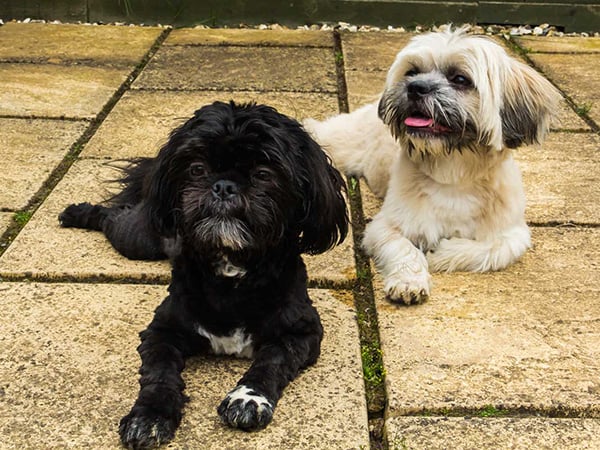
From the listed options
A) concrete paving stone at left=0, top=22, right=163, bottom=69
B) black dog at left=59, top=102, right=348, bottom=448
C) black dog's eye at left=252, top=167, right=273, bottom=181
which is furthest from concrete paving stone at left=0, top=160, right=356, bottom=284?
concrete paving stone at left=0, top=22, right=163, bottom=69

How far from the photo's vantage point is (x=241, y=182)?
2816mm

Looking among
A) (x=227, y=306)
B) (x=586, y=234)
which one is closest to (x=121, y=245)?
(x=227, y=306)

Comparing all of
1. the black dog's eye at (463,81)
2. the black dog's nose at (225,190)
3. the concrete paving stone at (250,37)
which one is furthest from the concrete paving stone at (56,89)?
the black dog's nose at (225,190)

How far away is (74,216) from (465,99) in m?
1.97

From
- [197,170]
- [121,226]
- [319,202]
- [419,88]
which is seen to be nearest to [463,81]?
[419,88]

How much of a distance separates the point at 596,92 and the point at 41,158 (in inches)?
165

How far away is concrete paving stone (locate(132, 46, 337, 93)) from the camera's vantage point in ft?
21.6

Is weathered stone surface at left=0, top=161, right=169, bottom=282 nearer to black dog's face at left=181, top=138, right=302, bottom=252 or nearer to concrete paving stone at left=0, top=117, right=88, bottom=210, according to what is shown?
concrete paving stone at left=0, top=117, right=88, bottom=210

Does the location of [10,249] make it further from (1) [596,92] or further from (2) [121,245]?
(1) [596,92]

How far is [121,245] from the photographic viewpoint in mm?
4016

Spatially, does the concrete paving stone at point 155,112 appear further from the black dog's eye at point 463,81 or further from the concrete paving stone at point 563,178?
the black dog's eye at point 463,81

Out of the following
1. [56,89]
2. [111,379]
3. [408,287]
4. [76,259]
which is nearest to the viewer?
[111,379]

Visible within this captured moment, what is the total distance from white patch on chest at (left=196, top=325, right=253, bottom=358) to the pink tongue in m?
1.37

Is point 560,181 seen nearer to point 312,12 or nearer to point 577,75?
point 577,75
